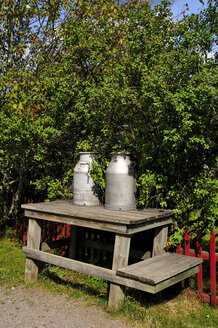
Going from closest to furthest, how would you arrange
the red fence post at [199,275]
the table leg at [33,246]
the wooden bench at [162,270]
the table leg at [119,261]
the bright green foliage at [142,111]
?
the wooden bench at [162,270] → the table leg at [119,261] → the bright green foliage at [142,111] → the red fence post at [199,275] → the table leg at [33,246]

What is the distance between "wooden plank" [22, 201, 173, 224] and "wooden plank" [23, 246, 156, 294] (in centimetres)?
63

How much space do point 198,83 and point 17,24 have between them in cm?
570

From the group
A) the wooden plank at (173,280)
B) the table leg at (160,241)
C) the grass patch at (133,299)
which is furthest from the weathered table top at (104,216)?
the grass patch at (133,299)

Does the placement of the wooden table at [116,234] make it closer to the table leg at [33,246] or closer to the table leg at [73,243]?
the table leg at [33,246]

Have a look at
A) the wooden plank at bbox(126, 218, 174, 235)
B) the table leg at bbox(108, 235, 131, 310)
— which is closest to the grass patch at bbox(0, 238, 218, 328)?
the table leg at bbox(108, 235, 131, 310)

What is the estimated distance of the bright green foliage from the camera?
4.24m

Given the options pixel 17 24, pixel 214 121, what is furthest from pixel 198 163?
pixel 17 24

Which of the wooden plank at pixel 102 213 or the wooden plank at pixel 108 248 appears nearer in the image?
the wooden plank at pixel 102 213

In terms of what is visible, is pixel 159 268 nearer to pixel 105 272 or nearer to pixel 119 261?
pixel 119 261

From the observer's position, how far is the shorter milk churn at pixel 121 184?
458 centimetres

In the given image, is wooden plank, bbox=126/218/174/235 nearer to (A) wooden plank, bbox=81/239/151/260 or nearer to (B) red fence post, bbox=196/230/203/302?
(B) red fence post, bbox=196/230/203/302

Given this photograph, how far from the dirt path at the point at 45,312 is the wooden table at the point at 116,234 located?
289 mm

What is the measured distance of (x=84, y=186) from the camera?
5.07 metres

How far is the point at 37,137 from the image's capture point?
6.15 m
